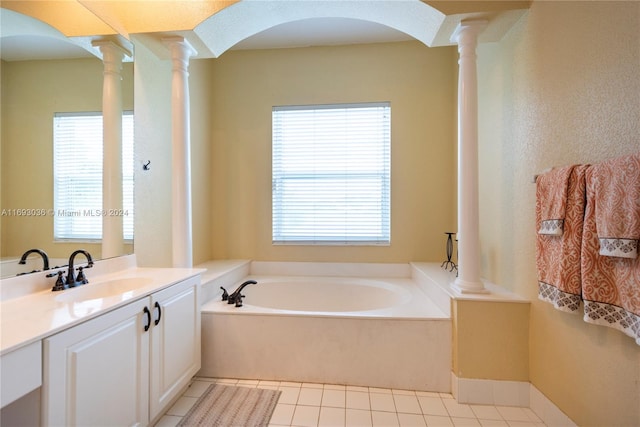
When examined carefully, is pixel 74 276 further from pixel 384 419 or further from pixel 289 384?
pixel 384 419

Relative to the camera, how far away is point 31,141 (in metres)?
1.26

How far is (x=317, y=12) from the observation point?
197cm

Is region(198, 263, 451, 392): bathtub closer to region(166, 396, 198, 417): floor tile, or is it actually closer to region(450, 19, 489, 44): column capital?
region(166, 396, 198, 417): floor tile

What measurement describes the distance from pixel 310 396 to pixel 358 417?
316mm

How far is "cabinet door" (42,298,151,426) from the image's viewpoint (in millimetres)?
862

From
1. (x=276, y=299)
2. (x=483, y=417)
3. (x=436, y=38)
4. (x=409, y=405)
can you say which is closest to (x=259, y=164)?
(x=276, y=299)

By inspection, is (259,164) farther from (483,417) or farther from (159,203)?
(483,417)

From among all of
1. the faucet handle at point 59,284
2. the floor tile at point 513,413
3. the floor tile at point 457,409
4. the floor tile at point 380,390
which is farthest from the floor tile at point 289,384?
the faucet handle at point 59,284

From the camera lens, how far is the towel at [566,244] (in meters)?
1.17

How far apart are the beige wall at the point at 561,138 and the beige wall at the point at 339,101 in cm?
68

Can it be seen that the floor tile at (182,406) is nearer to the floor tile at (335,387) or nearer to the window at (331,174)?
the floor tile at (335,387)

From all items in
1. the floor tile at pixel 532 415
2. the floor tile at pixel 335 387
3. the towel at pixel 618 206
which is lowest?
the floor tile at pixel 532 415

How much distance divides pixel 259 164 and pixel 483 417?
2.67 meters

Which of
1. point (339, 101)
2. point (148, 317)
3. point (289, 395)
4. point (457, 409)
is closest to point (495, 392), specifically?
point (457, 409)
